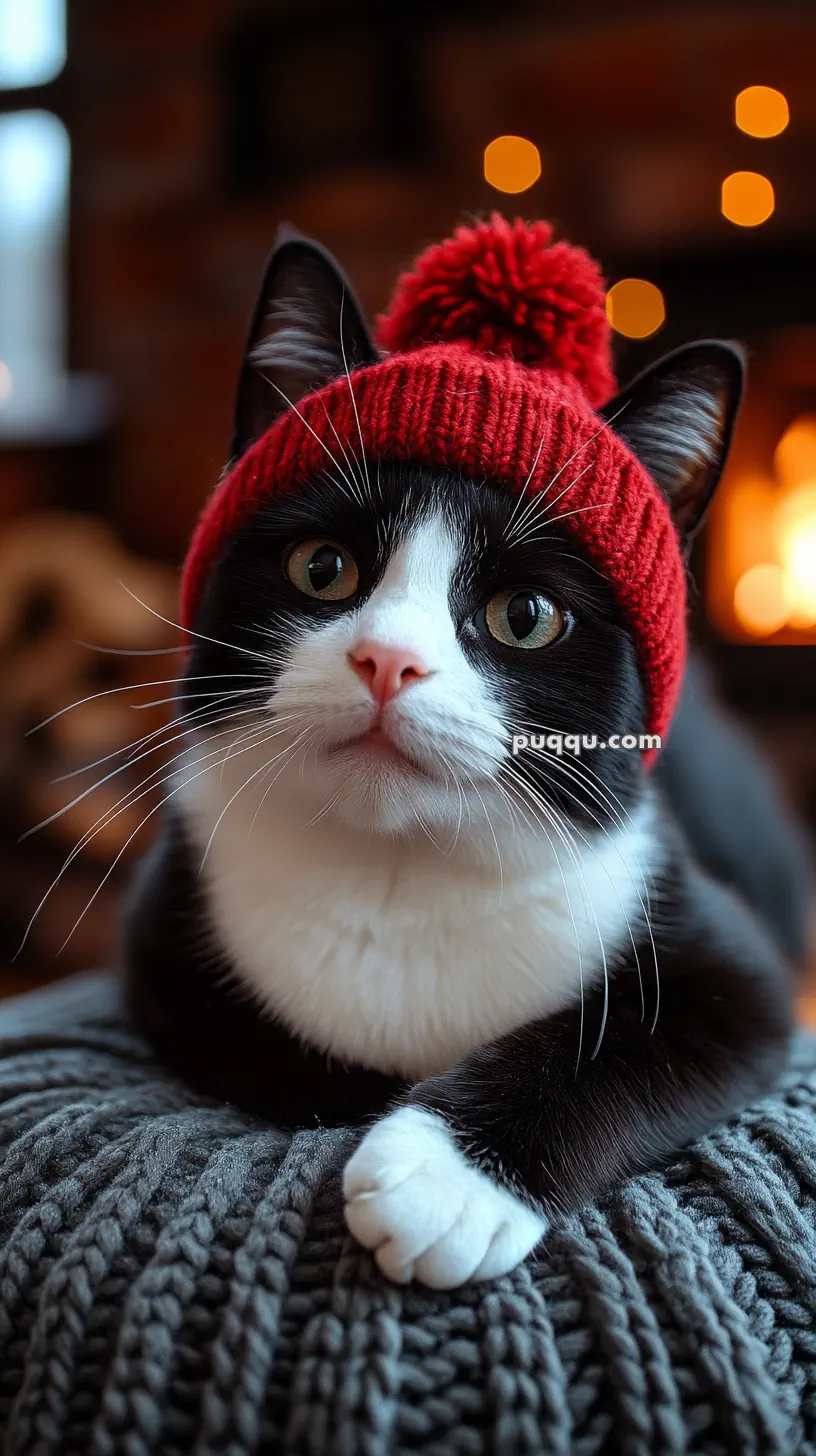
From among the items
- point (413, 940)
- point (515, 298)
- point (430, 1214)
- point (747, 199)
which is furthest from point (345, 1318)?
point (747, 199)

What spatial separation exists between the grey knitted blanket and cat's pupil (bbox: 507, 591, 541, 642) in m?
0.28

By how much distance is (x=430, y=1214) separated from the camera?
0.46 m

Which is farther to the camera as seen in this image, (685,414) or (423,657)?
(685,414)

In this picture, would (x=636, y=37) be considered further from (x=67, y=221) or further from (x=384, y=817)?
(x=384, y=817)

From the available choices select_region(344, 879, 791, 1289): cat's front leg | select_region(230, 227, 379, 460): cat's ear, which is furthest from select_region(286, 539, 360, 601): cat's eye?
select_region(344, 879, 791, 1289): cat's front leg

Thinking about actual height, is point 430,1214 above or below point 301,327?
below

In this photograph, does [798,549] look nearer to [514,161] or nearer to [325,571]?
[514,161]

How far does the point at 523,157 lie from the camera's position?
2051 millimetres

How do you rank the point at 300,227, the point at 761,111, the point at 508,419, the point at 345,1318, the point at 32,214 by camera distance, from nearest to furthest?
the point at 345,1318 → the point at 508,419 → the point at 761,111 → the point at 300,227 → the point at 32,214

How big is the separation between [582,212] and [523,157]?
0.15 meters

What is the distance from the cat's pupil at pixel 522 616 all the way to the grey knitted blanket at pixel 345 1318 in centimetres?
28

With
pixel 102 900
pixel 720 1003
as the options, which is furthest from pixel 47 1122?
pixel 102 900

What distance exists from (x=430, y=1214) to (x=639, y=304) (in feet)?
6.30

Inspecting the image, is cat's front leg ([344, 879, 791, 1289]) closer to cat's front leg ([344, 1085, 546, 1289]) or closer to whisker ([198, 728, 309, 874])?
cat's front leg ([344, 1085, 546, 1289])
